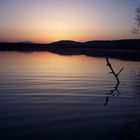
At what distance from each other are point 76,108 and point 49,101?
6.31ft

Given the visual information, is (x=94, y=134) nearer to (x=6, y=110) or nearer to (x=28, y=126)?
Answer: (x=28, y=126)

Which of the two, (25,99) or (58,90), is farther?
(58,90)

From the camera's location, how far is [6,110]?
1223 centimetres

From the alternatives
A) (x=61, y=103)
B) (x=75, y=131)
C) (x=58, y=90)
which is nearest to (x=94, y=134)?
(x=75, y=131)

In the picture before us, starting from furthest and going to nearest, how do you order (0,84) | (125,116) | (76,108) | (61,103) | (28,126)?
(0,84)
(61,103)
(76,108)
(125,116)
(28,126)

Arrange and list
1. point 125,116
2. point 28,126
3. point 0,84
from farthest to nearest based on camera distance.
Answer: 1. point 0,84
2. point 125,116
3. point 28,126

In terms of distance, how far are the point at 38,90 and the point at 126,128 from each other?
30.1 ft

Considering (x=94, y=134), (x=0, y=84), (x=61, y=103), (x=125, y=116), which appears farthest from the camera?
(x=0, y=84)

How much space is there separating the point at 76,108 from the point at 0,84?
876 cm

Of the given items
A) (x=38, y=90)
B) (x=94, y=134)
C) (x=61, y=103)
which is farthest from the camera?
(x=38, y=90)

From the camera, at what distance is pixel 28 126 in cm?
998

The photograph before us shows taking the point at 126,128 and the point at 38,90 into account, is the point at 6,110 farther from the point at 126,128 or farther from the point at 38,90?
the point at 38,90

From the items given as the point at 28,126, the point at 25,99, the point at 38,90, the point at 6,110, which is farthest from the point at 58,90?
the point at 28,126

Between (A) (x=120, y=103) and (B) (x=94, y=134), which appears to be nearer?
(B) (x=94, y=134)
